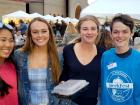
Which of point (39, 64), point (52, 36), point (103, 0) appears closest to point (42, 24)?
point (52, 36)

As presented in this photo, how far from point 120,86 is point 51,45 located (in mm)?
944

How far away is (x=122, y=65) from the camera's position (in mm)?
3225

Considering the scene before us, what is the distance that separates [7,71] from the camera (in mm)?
3312

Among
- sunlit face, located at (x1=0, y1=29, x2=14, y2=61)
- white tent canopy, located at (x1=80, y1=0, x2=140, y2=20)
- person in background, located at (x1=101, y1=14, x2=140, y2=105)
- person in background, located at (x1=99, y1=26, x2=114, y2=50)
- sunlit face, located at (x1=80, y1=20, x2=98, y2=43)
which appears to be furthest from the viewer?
white tent canopy, located at (x1=80, y1=0, x2=140, y2=20)

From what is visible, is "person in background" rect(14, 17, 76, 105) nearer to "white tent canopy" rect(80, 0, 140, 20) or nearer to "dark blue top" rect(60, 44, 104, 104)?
"dark blue top" rect(60, 44, 104, 104)

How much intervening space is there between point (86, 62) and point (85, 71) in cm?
12

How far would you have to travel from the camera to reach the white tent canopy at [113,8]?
10875 millimetres

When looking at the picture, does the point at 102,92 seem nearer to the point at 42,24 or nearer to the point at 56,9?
the point at 42,24

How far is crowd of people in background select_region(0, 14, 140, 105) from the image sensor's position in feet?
10.6

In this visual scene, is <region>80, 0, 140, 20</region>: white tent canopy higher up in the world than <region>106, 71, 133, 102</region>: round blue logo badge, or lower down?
higher up

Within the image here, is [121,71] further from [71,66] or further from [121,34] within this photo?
[71,66]

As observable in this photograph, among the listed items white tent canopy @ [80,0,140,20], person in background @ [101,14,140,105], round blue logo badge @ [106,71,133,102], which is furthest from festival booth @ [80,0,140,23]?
round blue logo badge @ [106,71,133,102]

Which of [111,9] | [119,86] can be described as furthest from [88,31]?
[111,9]

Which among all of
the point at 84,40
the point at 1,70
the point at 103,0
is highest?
the point at 103,0
